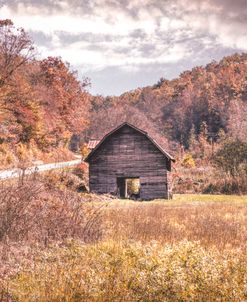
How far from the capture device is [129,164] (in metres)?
43.4

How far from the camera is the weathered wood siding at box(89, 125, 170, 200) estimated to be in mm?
42906

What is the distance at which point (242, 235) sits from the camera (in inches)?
586

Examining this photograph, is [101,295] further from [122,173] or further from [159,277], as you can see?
[122,173]

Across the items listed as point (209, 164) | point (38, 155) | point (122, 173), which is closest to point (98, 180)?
point (122, 173)

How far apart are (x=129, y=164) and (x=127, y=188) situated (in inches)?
258

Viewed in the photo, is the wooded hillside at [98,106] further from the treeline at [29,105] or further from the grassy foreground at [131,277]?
the grassy foreground at [131,277]

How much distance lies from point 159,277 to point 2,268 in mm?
3010

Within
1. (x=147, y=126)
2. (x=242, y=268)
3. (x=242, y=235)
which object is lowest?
(x=242, y=235)

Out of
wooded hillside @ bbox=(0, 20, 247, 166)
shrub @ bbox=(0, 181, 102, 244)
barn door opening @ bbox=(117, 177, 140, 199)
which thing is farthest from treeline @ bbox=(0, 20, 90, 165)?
shrub @ bbox=(0, 181, 102, 244)

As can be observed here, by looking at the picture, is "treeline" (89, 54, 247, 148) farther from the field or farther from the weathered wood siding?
the field

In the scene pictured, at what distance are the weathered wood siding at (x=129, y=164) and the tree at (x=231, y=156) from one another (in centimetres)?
1308

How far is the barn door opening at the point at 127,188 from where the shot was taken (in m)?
45.0

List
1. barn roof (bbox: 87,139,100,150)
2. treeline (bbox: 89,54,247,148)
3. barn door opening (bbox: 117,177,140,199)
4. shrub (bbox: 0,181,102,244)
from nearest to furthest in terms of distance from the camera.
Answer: shrub (bbox: 0,181,102,244) → barn door opening (bbox: 117,177,140,199) → barn roof (bbox: 87,139,100,150) → treeline (bbox: 89,54,247,148)

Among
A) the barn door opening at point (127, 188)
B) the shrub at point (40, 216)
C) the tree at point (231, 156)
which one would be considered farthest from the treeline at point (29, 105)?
the shrub at point (40, 216)
